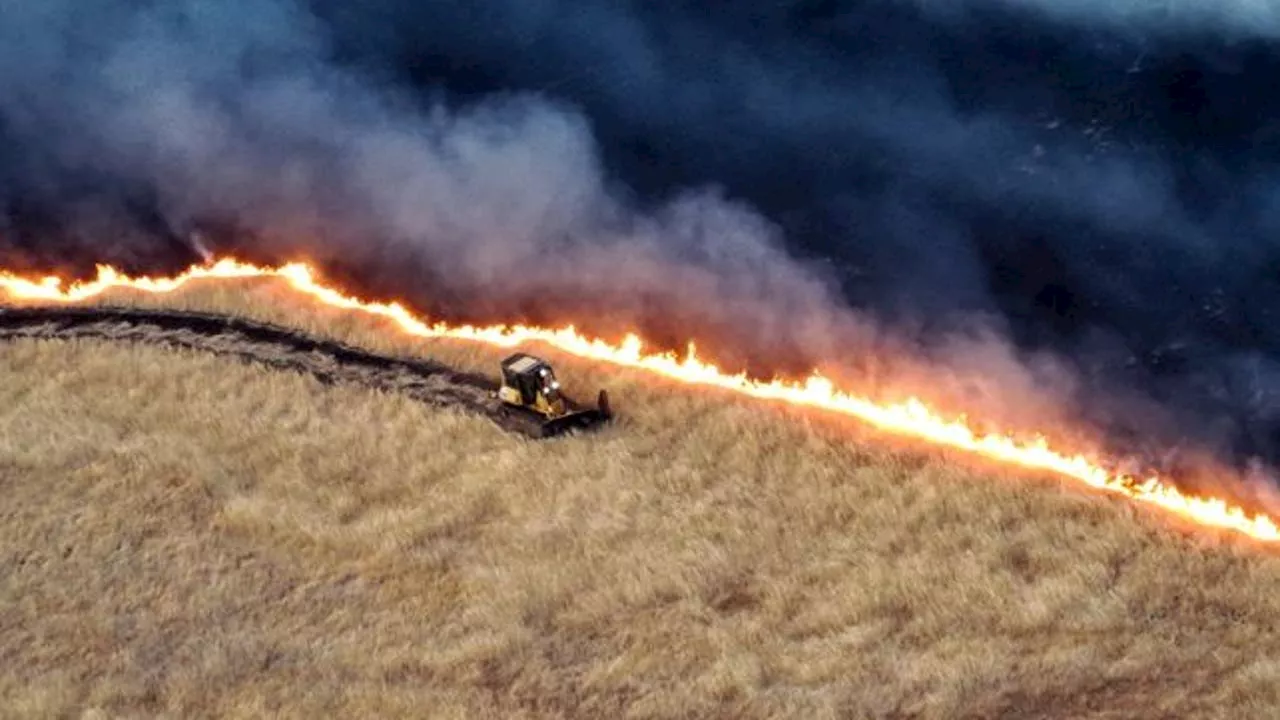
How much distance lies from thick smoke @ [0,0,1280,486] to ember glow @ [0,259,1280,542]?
0.38 meters

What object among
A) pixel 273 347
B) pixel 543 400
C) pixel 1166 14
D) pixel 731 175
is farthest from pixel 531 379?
pixel 1166 14

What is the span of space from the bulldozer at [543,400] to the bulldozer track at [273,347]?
143 mm

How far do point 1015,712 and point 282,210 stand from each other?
13.9 meters

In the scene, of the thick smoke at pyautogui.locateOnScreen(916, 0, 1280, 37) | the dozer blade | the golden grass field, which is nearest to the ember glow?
the golden grass field

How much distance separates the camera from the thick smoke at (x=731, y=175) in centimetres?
1798

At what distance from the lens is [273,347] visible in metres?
20.2

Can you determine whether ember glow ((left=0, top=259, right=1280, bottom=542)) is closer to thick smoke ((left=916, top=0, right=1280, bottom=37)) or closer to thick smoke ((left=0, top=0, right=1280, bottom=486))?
thick smoke ((left=0, top=0, right=1280, bottom=486))

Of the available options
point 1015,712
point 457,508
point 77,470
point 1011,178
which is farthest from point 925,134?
point 77,470

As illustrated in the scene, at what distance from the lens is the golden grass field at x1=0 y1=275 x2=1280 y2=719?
44.8 feet

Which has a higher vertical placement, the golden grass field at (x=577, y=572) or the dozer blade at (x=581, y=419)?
the dozer blade at (x=581, y=419)

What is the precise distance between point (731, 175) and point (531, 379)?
4589mm

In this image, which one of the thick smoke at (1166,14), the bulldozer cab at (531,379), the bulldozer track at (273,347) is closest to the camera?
the bulldozer cab at (531,379)

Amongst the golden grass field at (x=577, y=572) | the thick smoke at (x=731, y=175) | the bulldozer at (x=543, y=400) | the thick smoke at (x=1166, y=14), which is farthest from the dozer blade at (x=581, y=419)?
the thick smoke at (x=1166, y=14)

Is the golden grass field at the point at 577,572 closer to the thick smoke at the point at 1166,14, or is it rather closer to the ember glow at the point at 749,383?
the ember glow at the point at 749,383
